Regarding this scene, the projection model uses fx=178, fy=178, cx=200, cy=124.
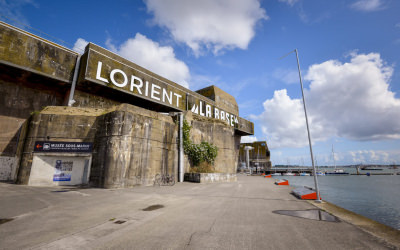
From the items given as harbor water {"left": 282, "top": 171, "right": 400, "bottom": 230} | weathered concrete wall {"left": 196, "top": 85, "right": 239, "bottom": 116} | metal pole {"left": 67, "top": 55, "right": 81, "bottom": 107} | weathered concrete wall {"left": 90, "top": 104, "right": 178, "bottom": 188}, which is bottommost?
harbor water {"left": 282, "top": 171, "right": 400, "bottom": 230}

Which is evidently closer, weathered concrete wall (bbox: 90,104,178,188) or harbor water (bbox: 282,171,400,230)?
harbor water (bbox: 282,171,400,230)

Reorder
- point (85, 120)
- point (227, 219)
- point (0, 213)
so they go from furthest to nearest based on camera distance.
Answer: point (85, 120), point (0, 213), point (227, 219)

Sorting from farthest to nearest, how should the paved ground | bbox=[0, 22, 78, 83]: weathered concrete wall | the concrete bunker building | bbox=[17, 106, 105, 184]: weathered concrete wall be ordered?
bbox=[0, 22, 78, 83]: weathered concrete wall → the concrete bunker building → bbox=[17, 106, 105, 184]: weathered concrete wall → the paved ground

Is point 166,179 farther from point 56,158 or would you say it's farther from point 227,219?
point 227,219

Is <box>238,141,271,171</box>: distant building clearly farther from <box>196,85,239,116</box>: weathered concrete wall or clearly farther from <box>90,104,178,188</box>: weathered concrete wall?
<box>90,104,178,188</box>: weathered concrete wall

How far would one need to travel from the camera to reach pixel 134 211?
871 cm

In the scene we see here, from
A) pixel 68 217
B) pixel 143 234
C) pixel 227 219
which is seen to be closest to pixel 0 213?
pixel 68 217

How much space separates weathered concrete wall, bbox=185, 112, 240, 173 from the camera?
2912 cm

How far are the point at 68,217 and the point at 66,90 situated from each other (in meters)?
24.0

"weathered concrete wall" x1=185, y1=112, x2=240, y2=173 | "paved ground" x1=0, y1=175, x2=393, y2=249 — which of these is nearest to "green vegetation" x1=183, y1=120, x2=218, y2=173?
"weathered concrete wall" x1=185, y1=112, x2=240, y2=173

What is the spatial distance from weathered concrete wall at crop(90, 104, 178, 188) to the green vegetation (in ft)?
18.3

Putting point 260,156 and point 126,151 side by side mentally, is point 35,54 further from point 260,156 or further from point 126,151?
point 260,156

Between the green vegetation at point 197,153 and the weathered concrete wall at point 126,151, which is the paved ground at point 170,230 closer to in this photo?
the weathered concrete wall at point 126,151

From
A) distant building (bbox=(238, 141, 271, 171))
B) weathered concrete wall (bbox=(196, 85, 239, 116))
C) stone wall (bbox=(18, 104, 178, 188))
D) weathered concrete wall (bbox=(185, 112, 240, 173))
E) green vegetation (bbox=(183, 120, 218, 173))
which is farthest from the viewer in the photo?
distant building (bbox=(238, 141, 271, 171))
